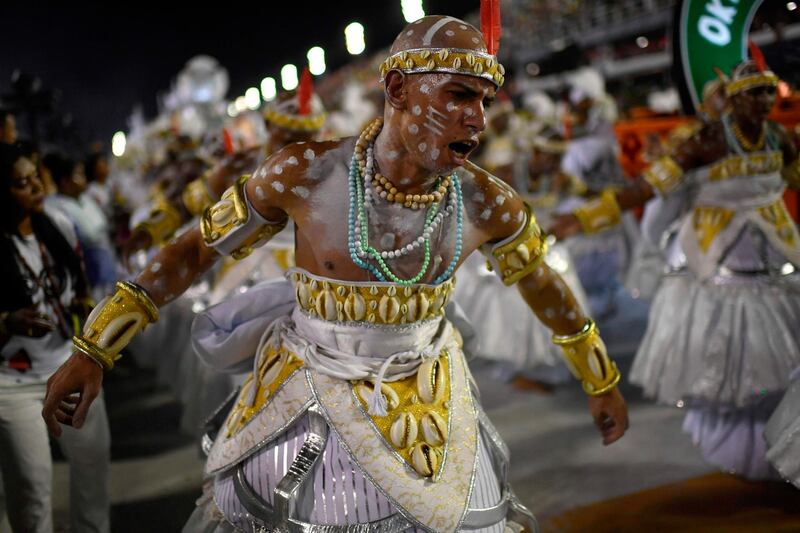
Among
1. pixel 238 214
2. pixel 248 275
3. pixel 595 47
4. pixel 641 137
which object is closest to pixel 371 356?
pixel 238 214

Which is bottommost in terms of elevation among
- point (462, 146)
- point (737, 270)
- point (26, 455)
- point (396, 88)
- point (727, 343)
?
point (727, 343)

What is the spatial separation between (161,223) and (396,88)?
1858 millimetres

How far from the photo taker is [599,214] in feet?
11.0

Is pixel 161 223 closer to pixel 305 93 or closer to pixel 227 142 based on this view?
pixel 305 93

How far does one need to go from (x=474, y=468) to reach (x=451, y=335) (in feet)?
1.41

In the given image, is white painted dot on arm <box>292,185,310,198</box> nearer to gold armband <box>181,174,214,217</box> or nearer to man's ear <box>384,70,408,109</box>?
man's ear <box>384,70,408,109</box>

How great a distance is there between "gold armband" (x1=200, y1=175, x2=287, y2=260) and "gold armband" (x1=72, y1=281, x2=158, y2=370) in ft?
0.76

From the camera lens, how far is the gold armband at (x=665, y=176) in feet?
11.8

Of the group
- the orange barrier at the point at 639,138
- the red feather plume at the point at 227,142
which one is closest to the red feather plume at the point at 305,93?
the red feather plume at the point at 227,142

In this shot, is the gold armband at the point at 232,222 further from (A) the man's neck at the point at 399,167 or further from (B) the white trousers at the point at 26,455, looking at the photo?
(B) the white trousers at the point at 26,455

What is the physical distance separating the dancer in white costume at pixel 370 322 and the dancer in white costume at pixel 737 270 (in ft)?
5.50

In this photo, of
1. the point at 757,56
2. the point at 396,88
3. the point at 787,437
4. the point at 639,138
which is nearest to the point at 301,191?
the point at 396,88

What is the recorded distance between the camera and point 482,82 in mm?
1841

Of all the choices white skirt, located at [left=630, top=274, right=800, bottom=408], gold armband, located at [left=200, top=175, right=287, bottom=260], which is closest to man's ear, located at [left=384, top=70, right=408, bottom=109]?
gold armband, located at [left=200, top=175, right=287, bottom=260]
